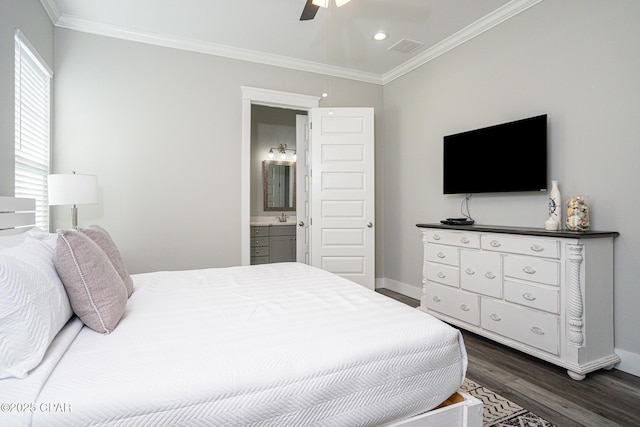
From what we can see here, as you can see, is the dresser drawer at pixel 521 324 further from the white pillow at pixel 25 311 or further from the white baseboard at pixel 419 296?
the white pillow at pixel 25 311

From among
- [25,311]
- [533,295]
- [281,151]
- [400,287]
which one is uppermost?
[281,151]

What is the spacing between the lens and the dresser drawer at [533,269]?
226 centimetres

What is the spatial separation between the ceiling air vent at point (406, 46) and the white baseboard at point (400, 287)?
9.07ft

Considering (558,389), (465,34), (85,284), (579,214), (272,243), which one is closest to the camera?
(85,284)

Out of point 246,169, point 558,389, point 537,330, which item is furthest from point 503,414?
point 246,169

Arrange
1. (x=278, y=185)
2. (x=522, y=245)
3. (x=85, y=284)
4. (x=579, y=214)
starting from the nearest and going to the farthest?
(x=85, y=284)
(x=579, y=214)
(x=522, y=245)
(x=278, y=185)

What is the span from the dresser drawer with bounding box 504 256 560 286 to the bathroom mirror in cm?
356

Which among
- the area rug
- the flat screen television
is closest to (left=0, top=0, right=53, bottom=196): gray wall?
the area rug

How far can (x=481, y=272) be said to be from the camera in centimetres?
275

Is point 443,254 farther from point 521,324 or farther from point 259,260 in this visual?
point 259,260

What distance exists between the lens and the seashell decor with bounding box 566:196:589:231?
230 cm

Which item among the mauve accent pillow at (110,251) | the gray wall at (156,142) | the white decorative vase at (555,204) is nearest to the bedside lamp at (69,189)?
the gray wall at (156,142)

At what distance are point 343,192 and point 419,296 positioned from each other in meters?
1.56

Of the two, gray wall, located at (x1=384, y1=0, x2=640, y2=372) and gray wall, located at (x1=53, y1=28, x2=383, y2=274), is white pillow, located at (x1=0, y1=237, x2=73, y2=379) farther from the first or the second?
gray wall, located at (x1=384, y1=0, x2=640, y2=372)
